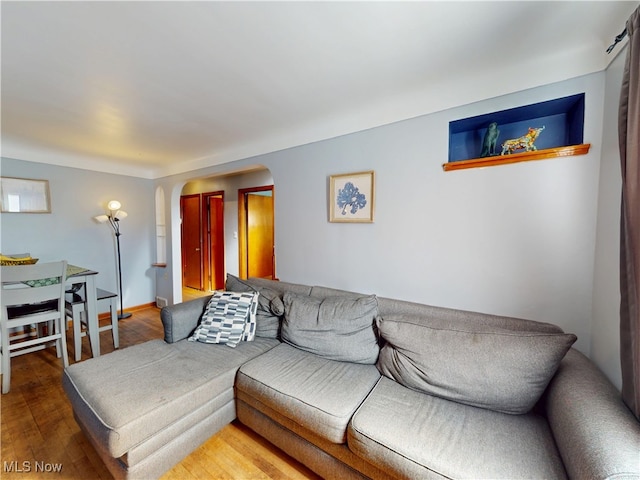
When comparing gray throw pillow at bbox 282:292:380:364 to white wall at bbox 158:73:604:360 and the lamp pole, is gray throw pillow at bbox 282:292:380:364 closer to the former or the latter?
white wall at bbox 158:73:604:360

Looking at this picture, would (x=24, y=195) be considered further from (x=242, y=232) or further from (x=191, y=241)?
(x=242, y=232)

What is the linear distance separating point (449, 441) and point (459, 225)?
4.00 feet

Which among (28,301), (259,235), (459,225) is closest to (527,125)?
(459,225)

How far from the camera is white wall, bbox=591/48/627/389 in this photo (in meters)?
1.20

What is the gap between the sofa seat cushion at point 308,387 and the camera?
1244 millimetres

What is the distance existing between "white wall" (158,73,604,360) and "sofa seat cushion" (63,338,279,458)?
1126 millimetres

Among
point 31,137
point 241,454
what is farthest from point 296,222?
point 31,137

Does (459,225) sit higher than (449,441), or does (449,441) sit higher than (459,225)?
(459,225)

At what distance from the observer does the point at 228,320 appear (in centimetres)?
199

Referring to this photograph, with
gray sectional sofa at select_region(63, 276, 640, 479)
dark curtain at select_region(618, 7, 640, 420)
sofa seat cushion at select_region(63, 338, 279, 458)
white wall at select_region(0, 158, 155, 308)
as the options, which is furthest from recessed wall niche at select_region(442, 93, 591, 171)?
white wall at select_region(0, 158, 155, 308)

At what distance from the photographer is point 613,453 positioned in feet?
2.55

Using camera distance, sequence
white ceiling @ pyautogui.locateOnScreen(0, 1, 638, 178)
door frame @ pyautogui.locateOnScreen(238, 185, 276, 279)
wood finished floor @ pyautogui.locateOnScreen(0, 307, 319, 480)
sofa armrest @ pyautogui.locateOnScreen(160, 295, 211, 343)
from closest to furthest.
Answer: white ceiling @ pyautogui.locateOnScreen(0, 1, 638, 178) → wood finished floor @ pyautogui.locateOnScreen(0, 307, 319, 480) → sofa armrest @ pyautogui.locateOnScreen(160, 295, 211, 343) → door frame @ pyautogui.locateOnScreen(238, 185, 276, 279)

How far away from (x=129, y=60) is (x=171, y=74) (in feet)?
0.68

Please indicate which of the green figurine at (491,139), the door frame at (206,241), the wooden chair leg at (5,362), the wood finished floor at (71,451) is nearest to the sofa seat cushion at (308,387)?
the wood finished floor at (71,451)
